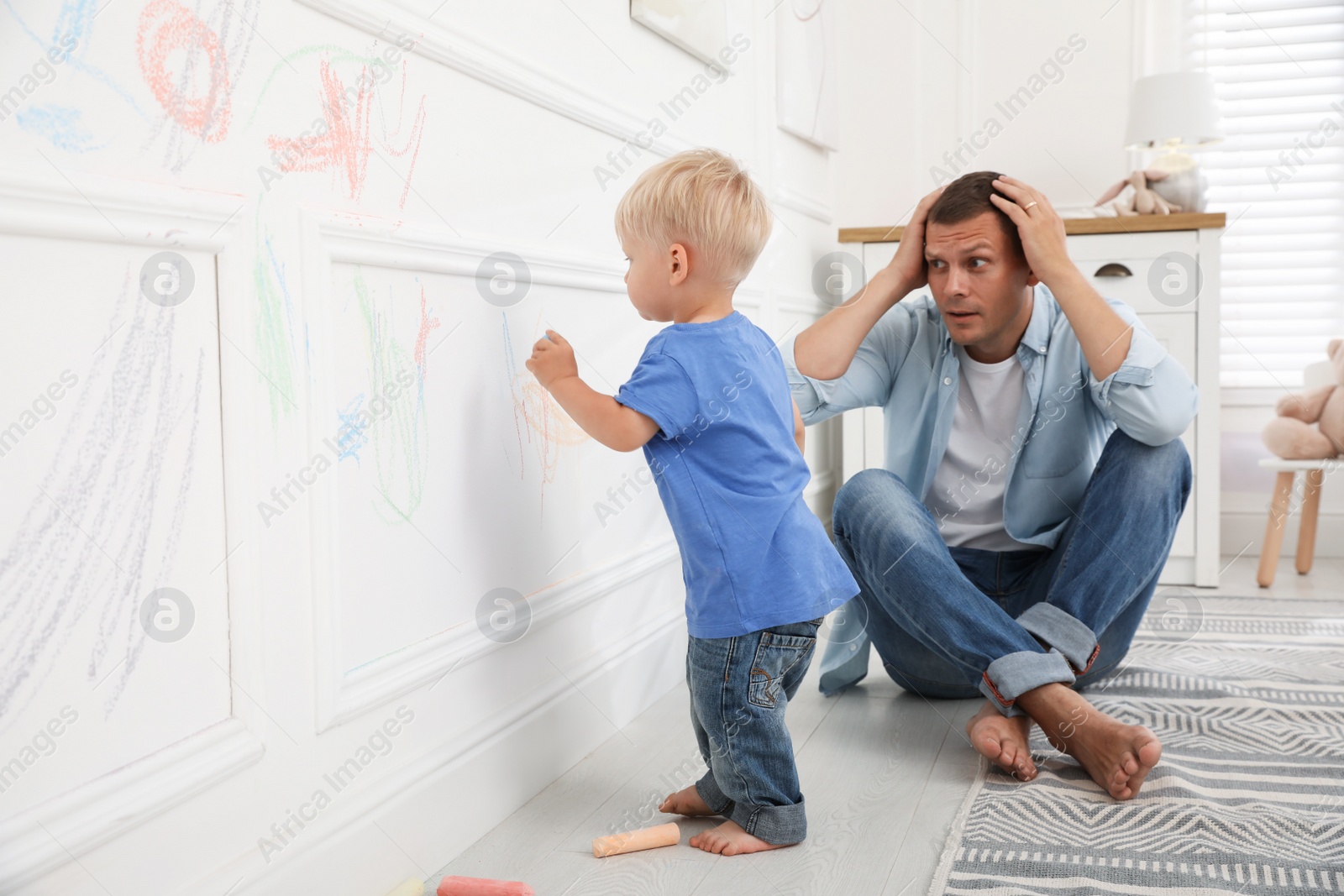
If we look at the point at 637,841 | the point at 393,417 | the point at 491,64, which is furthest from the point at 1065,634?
the point at 491,64

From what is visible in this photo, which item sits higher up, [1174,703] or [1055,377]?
[1055,377]

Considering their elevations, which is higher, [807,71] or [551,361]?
[807,71]

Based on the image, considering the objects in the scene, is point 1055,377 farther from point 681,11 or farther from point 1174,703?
point 681,11

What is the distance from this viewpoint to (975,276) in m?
1.34

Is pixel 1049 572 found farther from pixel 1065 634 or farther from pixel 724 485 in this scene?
pixel 724 485

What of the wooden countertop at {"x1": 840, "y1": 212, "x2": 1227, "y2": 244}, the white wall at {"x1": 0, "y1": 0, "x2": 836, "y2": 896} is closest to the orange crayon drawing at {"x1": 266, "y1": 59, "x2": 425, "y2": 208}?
the white wall at {"x1": 0, "y1": 0, "x2": 836, "y2": 896}

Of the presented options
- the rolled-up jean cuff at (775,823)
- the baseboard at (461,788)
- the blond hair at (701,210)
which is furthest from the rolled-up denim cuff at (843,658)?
the blond hair at (701,210)

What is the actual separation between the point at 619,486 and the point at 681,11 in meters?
0.73

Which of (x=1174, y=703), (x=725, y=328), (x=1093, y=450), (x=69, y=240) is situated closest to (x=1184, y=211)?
(x=1093, y=450)

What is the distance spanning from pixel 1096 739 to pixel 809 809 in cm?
33

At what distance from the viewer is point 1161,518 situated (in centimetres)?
133

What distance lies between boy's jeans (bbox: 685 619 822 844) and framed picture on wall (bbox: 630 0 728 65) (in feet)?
2.95

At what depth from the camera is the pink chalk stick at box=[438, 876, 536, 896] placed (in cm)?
92

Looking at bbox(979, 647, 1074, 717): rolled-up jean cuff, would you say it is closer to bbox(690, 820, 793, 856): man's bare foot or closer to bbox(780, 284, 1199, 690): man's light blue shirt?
bbox(780, 284, 1199, 690): man's light blue shirt
